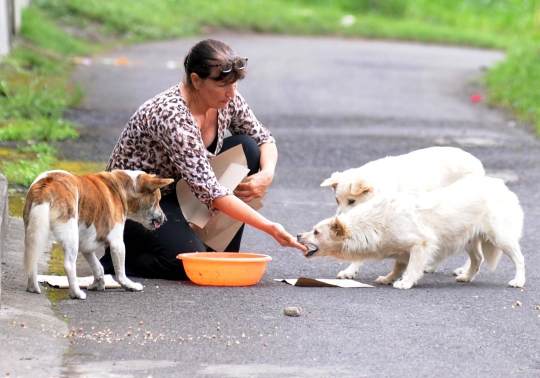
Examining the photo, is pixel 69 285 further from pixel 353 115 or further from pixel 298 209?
pixel 353 115

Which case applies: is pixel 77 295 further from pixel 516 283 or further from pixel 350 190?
pixel 516 283

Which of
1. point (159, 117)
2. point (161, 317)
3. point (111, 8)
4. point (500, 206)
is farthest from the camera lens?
point (111, 8)

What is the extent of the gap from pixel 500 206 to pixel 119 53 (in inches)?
587

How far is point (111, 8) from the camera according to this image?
2325 centimetres

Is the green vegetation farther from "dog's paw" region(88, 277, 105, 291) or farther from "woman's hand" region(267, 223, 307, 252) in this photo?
"woman's hand" region(267, 223, 307, 252)

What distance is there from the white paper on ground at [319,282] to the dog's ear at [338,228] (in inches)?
11.9

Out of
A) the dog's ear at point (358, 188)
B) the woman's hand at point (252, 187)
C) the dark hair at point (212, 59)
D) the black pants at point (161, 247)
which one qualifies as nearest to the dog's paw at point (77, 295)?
the black pants at point (161, 247)

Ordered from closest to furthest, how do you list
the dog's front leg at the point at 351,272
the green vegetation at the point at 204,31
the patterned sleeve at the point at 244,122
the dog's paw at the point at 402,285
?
the dog's paw at the point at 402,285 → the patterned sleeve at the point at 244,122 → the dog's front leg at the point at 351,272 → the green vegetation at the point at 204,31

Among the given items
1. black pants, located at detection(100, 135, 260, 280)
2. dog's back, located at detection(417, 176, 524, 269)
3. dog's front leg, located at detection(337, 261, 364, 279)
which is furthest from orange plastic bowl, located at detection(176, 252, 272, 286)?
dog's back, located at detection(417, 176, 524, 269)

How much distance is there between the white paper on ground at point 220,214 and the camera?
609cm

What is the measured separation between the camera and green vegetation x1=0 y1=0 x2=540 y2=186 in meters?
11.2

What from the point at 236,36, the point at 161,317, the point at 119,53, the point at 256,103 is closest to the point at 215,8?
the point at 236,36

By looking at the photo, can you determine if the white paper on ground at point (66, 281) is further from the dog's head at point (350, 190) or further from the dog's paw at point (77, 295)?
the dog's head at point (350, 190)

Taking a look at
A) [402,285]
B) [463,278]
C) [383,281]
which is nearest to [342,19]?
[463,278]
